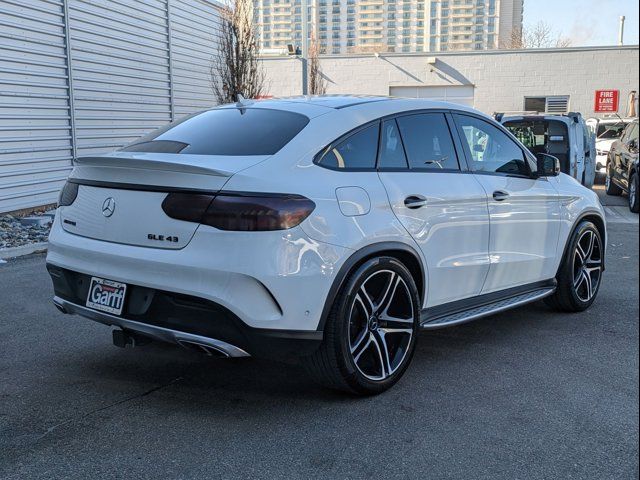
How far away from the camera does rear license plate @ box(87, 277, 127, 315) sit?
3.56 meters

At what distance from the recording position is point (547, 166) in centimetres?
522

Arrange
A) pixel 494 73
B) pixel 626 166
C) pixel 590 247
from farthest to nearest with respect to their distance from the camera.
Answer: pixel 494 73
pixel 626 166
pixel 590 247

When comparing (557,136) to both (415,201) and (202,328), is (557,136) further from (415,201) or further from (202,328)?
(202,328)

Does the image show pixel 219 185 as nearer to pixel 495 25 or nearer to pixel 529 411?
pixel 529 411

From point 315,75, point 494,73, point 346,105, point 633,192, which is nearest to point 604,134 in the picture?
point 633,192

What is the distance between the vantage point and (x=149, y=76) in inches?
578

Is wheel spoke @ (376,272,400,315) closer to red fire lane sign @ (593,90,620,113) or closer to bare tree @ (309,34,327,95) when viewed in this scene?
bare tree @ (309,34,327,95)

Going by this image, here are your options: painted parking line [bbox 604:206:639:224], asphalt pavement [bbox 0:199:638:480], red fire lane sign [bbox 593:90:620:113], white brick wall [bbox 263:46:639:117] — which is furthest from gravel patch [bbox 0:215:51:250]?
red fire lane sign [bbox 593:90:620:113]

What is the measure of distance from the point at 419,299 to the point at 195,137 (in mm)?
1675

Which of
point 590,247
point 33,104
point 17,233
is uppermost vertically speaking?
point 33,104

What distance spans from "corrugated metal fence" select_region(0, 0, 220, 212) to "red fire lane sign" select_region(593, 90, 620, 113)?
56.9 feet

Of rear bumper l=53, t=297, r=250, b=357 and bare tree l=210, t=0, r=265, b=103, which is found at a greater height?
bare tree l=210, t=0, r=265, b=103

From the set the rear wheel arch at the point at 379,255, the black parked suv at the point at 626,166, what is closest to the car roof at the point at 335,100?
the rear wheel arch at the point at 379,255

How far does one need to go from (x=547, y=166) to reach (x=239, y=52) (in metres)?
11.4
